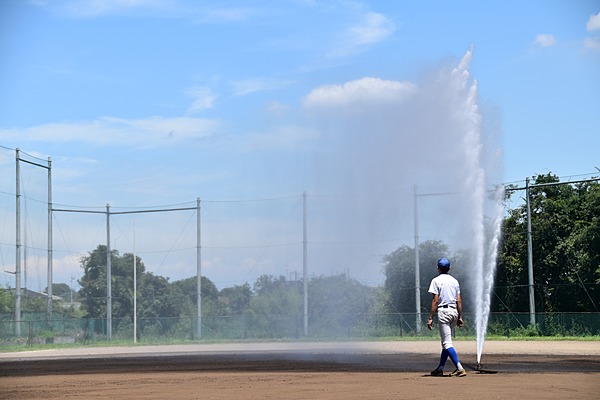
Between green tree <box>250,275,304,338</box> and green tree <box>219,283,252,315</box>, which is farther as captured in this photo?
green tree <box>219,283,252,315</box>

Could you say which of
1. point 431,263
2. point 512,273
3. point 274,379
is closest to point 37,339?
point 431,263

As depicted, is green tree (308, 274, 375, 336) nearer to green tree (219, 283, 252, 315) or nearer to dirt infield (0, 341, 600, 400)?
green tree (219, 283, 252, 315)

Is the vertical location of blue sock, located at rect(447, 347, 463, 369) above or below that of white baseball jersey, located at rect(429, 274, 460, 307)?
below

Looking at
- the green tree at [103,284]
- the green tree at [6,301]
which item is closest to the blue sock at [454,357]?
the green tree at [6,301]

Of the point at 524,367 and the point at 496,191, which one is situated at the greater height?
the point at 496,191

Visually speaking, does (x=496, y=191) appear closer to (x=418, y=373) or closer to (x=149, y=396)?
(x=418, y=373)

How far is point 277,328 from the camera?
5506 centimetres

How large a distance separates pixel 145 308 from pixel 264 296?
28.6 m

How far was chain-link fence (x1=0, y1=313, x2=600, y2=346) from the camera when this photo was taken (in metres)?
48.9

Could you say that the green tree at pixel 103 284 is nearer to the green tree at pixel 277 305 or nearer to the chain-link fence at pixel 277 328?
the chain-link fence at pixel 277 328

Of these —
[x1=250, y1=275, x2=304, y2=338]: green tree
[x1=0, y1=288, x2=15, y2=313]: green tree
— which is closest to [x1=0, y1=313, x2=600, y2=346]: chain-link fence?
[x1=250, y1=275, x2=304, y2=338]: green tree

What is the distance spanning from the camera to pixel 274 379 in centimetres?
1734

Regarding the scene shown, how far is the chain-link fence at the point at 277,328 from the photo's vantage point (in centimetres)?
4894

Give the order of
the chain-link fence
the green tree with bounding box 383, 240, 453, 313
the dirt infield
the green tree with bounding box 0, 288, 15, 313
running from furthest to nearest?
the green tree with bounding box 0, 288, 15, 313, the green tree with bounding box 383, 240, 453, 313, the chain-link fence, the dirt infield
